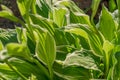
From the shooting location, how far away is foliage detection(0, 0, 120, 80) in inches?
62.9

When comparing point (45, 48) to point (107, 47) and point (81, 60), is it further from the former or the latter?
point (107, 47)

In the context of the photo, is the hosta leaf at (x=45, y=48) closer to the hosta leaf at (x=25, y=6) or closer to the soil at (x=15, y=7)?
the hosta leaf at (x=25, y=6)

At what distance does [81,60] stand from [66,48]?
0.19 m

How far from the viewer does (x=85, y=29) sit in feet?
5.59

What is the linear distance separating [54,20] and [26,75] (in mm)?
326

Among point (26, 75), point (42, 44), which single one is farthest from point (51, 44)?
point (26, 75)

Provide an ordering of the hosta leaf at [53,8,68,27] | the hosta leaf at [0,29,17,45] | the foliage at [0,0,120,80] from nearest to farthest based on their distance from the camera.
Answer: the foliage at [0,0,120,80]
the hosta leaf at [53,8,68,27]
the hosta leaf at [0,29,17,45]

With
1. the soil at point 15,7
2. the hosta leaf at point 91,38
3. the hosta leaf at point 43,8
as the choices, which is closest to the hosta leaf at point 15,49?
the hosta leaf at point 91,38

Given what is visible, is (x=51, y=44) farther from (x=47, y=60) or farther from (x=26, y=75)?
(x=26, y=75)

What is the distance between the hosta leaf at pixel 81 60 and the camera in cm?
154

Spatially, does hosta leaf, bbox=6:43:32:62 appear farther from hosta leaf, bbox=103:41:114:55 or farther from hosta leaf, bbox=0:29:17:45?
hosta leaf, bbox=0:29:17:45

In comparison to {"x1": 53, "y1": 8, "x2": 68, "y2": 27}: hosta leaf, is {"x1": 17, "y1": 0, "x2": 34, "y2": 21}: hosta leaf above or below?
above

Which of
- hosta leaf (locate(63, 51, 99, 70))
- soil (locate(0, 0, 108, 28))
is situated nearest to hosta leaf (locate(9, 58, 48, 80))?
hosta leaf (locate(63, 51, 99, 70))

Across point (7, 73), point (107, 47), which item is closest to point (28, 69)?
point (7, 73)
